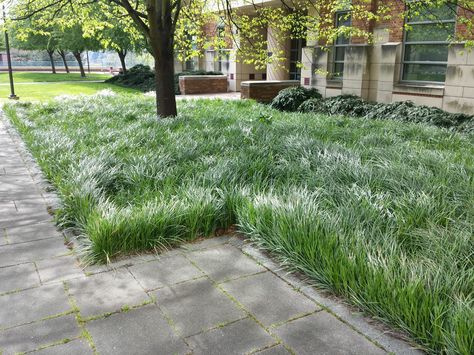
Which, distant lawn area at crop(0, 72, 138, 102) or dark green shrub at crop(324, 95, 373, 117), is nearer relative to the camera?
dark green shrub at crop(324, 95, 373, 117)

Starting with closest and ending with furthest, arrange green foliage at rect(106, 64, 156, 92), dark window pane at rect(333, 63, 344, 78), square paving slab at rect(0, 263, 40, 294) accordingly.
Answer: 1. square paving slab at rect(0, 263, 40, 294)
2. dark window pane at rect(333, 63, 344, 78)
3. green foliage at rect(106, 64, 156, 92)

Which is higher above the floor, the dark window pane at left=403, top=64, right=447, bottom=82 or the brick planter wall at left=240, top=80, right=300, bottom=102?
the dark window pane at left=403, top=64, right=447, bottom=82

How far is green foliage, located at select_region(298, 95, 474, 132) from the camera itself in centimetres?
1058

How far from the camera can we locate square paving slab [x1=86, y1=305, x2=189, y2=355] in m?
2.66

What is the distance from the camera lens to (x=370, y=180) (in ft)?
16.5

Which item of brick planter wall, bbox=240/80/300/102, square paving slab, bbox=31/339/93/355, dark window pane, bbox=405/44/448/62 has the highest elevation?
dark window pane, bbox=405/44/448/62

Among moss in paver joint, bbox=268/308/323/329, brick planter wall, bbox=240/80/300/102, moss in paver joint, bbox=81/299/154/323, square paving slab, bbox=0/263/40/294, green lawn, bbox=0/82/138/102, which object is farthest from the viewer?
green lawn, bbox=0/82/138/102

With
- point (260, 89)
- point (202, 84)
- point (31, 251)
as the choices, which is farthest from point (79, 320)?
point (202, 84)

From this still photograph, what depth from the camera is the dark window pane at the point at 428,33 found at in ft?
41.5

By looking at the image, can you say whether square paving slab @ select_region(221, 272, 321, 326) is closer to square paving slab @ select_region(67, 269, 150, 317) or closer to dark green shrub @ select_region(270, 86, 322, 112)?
square paving slab @ select_region(67, 269, 150, 317)

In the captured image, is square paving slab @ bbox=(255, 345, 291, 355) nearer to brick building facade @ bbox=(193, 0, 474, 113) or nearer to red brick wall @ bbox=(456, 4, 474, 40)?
brick building facade @ bbox=(193, 0, 474, 113)

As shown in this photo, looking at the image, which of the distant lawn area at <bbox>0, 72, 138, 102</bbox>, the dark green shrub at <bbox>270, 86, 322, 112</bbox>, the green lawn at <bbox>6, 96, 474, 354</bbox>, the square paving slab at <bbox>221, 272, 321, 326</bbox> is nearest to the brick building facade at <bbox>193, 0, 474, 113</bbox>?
the dark green shrub at <bbox>270, 86, 322, 112</bbox>

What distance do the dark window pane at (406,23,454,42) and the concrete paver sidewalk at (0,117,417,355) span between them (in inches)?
432

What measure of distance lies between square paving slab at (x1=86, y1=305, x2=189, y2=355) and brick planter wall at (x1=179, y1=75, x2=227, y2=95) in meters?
21.2
